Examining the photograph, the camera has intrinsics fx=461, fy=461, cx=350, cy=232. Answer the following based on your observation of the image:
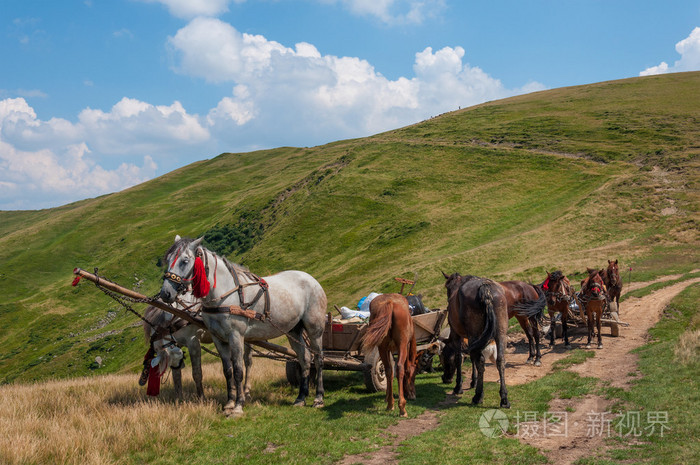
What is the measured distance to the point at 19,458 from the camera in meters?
6.43

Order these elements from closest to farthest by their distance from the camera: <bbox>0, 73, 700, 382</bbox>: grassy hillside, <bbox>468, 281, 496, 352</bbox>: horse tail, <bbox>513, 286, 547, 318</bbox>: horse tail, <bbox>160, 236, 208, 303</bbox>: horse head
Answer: <bbox>160, 236, 208, 303</bbox>: horse head
<bbox>468, 281, 496, 352</bbox>: horse tail
<bbox>513, 286, 547, 318</bbox>: horse tail
<bbox>0, 73, 700, 382</bbox>: grassy hillside

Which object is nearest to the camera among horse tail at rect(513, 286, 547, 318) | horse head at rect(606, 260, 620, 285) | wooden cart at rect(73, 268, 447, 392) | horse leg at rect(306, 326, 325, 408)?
horse leg at rect(306, 326, 325, 408)

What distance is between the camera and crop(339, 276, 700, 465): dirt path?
7.33 meters

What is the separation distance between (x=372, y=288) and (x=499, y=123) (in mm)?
56100

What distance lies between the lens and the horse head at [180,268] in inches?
317

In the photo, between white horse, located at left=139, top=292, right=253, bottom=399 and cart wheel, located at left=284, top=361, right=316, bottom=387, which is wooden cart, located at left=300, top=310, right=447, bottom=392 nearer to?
cart wheel, located at left=284, top=361, right=316, bottom=387

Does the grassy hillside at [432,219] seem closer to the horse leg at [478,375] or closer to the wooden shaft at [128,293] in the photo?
the horse leg at [478,375]

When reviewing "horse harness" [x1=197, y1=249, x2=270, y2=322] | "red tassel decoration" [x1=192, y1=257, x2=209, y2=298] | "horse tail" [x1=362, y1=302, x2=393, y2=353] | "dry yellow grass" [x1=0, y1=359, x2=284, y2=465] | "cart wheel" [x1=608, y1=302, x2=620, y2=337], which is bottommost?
"cart wheel" [x1=608, y1=302, x2=620, y2=337]

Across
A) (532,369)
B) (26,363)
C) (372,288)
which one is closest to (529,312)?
(532,369)

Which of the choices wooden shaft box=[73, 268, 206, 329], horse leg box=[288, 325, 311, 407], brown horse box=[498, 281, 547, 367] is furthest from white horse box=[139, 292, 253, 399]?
brown horse box=[498, 281, 547, 367]

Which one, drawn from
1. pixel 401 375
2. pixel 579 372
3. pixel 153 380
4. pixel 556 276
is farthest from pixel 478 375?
pixel 556 276

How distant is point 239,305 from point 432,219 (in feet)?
141

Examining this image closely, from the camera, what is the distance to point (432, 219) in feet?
167

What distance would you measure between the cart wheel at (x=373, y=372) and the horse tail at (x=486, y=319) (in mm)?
2431
